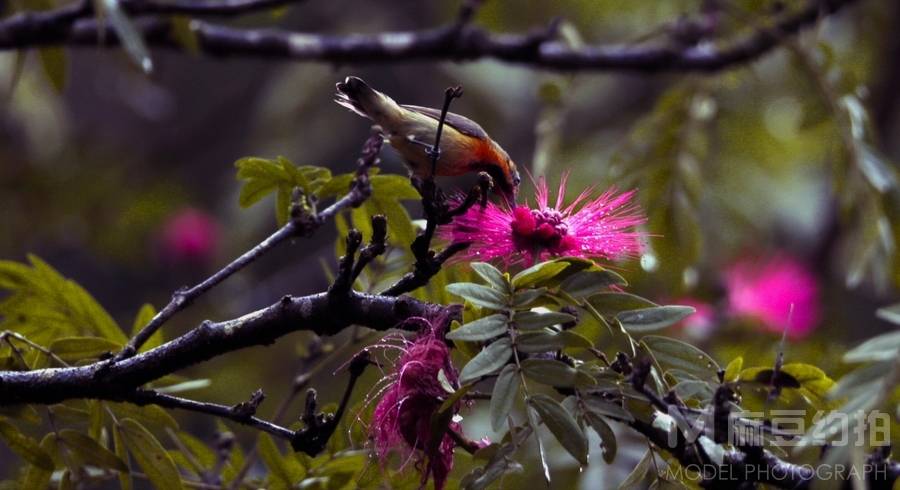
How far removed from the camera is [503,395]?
1478mm

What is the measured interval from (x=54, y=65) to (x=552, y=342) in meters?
2.01

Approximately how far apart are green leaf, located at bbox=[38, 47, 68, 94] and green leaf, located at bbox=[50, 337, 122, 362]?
124 cm

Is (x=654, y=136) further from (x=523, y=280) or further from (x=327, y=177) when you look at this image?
(x=523, y=280)

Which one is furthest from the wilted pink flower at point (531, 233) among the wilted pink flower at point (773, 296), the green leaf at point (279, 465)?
the wilted pink flower at point (773, 296)

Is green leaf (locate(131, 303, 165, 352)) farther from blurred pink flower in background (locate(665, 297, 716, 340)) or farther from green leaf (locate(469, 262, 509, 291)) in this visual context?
blurred pink flower in background (locate(665, 297, 716, 340))

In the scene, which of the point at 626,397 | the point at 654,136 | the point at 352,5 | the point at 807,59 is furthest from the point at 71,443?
the point at 352,5

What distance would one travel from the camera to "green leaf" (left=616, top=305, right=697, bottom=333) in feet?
5.06

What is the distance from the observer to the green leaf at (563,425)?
1448 mm

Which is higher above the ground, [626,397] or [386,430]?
[626,397]

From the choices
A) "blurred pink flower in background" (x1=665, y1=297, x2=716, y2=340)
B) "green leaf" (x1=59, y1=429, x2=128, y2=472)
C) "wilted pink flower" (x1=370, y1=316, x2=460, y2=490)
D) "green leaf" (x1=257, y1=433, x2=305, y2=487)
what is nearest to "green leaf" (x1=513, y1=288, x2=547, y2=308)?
"wilted pink flower" (x1=370, y1=316, x2=460, y2=490)

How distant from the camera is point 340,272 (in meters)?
1.54

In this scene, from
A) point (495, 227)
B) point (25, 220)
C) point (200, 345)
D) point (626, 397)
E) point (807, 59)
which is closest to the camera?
point (626, 397)

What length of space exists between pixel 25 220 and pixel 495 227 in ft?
15.8

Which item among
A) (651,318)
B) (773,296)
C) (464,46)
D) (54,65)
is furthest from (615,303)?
A: (773,296)
